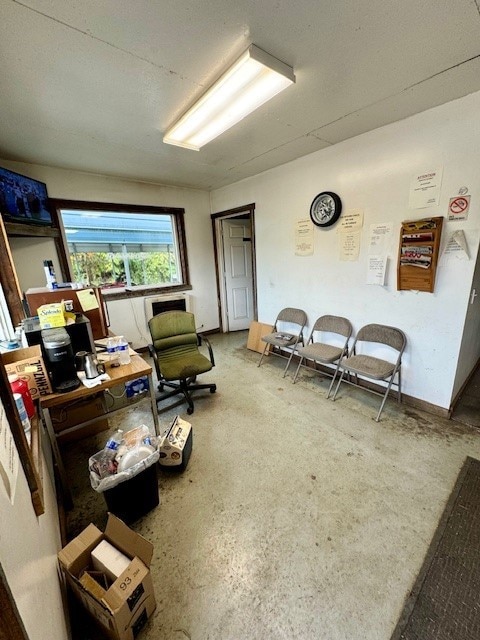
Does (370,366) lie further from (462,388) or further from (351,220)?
(351,220)

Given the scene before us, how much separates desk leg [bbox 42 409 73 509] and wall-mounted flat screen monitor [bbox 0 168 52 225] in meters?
2.00

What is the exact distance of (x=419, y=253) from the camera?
217 cm

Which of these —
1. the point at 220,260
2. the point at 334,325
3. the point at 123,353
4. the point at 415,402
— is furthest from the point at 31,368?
the point at 220,260

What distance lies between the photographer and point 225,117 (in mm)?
1904

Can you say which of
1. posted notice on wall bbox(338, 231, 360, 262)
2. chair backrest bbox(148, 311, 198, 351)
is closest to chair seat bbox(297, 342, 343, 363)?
posted notice on wall bbox(338, 231, 360, 262)

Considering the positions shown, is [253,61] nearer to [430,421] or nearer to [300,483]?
[300,483]

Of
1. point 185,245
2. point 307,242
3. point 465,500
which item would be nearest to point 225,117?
point 307,242

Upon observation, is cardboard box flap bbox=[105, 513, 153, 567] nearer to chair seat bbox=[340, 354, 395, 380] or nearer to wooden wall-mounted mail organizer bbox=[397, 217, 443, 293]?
chair seat bbox=[340, 354, 395, 380]

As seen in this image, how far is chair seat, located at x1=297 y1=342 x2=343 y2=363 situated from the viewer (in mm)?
2658

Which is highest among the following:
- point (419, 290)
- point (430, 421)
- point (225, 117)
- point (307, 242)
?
point (225, 117)

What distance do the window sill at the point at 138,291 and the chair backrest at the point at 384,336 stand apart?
2.85 meters

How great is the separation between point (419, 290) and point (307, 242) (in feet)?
4.33

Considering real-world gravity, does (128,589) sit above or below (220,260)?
below

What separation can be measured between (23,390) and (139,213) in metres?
3.19
